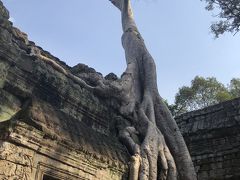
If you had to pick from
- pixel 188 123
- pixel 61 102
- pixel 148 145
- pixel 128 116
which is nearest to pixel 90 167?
pixel 61 102

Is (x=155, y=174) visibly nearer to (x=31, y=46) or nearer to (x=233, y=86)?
(x=31, y=46)

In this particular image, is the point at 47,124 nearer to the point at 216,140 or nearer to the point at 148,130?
the point at 148,130

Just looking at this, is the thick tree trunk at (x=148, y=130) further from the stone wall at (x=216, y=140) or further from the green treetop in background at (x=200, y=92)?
the green treetop in background at (x=200, y=92)

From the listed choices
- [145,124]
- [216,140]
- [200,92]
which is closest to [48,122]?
[145,124]

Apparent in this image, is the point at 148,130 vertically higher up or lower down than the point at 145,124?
lower down

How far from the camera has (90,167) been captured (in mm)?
4277

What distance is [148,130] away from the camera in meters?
5.95

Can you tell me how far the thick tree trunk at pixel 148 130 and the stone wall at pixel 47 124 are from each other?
0.28 meters

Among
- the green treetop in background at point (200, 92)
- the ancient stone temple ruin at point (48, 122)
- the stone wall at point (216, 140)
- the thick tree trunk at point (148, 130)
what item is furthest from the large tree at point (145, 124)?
the green treetop in background at point (200, 92)

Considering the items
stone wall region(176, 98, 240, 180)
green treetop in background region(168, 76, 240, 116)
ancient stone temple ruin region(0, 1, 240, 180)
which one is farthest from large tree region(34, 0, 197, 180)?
green treetop in background region(168, 76, 240, 116)

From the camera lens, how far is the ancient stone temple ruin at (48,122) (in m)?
3.54

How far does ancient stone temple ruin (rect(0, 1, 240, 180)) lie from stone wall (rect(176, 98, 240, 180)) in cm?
261

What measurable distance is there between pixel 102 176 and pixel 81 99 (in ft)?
4.32

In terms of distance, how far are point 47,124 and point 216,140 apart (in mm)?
4656
